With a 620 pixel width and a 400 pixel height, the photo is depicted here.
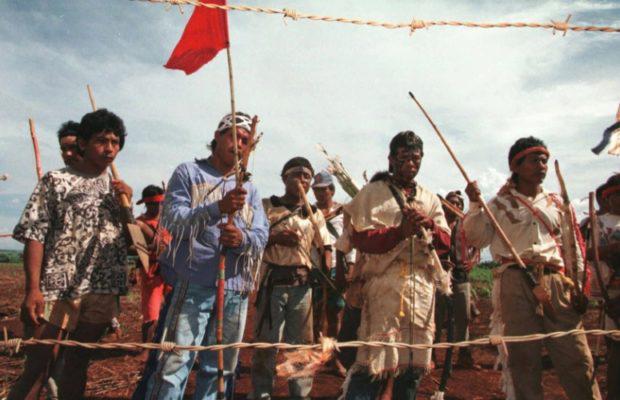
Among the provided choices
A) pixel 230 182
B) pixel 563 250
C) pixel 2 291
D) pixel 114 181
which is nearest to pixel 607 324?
pixel 563 250

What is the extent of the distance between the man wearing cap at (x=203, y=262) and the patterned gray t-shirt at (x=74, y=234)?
0.38m

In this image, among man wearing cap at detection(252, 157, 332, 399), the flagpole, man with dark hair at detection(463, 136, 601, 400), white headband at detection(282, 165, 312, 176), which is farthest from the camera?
white headband at detection(282, 165, 312, 176)

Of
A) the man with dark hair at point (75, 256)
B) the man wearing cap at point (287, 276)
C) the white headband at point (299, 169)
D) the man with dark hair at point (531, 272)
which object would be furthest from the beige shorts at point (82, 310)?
the man with dark hair at point (531, 272)

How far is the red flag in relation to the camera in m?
2.94

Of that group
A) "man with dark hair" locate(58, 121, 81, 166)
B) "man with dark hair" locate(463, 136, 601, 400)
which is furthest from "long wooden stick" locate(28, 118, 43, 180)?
"man with dark hair" locate(463, 136, 601, 400)

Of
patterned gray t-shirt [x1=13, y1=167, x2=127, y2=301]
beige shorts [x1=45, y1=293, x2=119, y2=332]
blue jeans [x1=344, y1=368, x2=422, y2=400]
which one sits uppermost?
patterned gray t-shirt [x1=13, y1=167, x2=127, y2=301]

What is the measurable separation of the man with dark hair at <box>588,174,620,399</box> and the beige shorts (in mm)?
3848

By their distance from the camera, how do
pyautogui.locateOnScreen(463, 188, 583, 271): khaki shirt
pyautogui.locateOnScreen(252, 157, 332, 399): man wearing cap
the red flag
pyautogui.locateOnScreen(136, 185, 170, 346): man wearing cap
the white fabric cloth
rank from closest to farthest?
the red flag → the white fabric cloth → pyautogui.locateOnScreen(463, 188, 583, 271): khaki shirt → pyautogui.locateOnScreen(252, 157, 332, 399): man wearing cap → pyautogui.locateOnScreen(136, 185, 170, 346): man wearing cap

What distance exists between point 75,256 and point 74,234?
14 centimetres

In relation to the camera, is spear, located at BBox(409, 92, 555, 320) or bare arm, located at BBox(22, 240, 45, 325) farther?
spear, located at BBox(409, 92, 555, 320)

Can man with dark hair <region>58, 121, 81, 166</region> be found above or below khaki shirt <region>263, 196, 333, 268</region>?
above

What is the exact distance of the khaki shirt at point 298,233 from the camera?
457cm

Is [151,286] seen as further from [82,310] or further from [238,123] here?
[238,123]

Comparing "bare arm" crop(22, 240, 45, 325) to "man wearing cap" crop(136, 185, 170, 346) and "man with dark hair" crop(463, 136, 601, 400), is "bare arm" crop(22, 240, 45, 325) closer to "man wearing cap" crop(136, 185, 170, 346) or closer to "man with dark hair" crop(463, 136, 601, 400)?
"man wearing cap" crop(136, 185, 170, 346)
